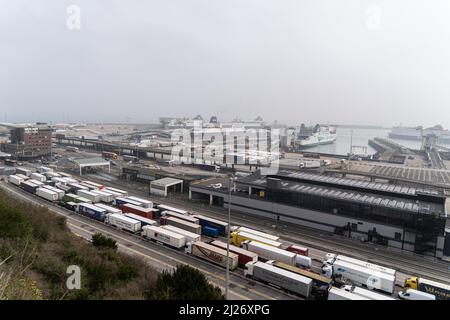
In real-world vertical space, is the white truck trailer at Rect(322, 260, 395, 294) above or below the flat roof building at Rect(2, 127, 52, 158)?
below

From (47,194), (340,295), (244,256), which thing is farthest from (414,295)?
(47,194)

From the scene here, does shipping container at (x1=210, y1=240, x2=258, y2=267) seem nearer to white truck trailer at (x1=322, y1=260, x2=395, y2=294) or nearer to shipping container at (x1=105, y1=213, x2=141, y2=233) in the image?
white truck trailer at (x1=322, y1=260, x2=395, y2=294)

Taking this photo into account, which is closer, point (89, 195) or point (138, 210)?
point (138, 210)

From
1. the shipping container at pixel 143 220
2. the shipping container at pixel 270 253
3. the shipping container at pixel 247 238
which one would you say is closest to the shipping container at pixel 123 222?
the shipping container at pixel 143 220

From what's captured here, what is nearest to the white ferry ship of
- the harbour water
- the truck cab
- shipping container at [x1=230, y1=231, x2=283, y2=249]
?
the harbour water

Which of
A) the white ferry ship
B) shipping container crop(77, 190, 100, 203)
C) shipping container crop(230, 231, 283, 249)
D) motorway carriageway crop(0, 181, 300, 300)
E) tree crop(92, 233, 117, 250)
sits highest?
the white ferry ship

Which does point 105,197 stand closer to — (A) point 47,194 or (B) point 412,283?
(A) point 47,194
